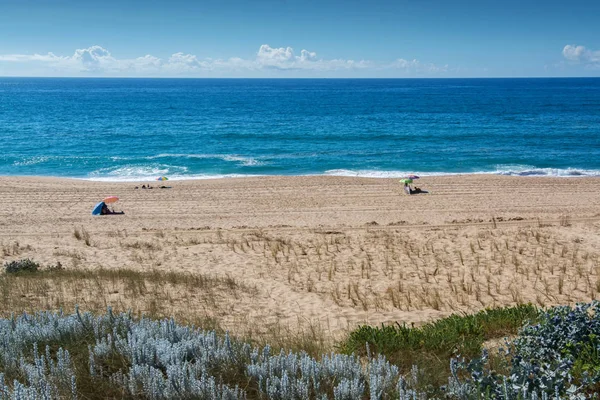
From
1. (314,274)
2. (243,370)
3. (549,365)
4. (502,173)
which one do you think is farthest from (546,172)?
(243,370)

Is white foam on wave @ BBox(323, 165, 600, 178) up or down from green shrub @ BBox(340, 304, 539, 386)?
down

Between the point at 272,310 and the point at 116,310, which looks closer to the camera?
the point at 116,310

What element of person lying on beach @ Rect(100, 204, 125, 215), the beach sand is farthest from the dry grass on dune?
person lying on beach @ Rect(100, 204, 125, 215)

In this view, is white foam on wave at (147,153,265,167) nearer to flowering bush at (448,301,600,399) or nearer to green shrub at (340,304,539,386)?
green shrub at (340,304,539,386)

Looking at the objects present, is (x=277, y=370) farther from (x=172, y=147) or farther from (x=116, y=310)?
(x=172, y=147)

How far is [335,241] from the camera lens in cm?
1455

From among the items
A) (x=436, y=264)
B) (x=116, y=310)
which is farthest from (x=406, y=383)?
(x=436, y=264)

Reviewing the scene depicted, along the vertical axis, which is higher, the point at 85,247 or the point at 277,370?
the point at 277,370

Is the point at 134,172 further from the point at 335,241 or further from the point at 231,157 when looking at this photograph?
the point at 335,241

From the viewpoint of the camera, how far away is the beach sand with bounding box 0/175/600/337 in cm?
973

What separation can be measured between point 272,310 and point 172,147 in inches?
1363

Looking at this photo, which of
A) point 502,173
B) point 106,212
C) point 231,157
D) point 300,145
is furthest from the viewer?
point 300,145

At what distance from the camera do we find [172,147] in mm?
42062

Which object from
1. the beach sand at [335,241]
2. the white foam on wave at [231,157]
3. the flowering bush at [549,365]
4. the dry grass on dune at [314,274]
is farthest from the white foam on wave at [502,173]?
the flowering bush at [549,365]
